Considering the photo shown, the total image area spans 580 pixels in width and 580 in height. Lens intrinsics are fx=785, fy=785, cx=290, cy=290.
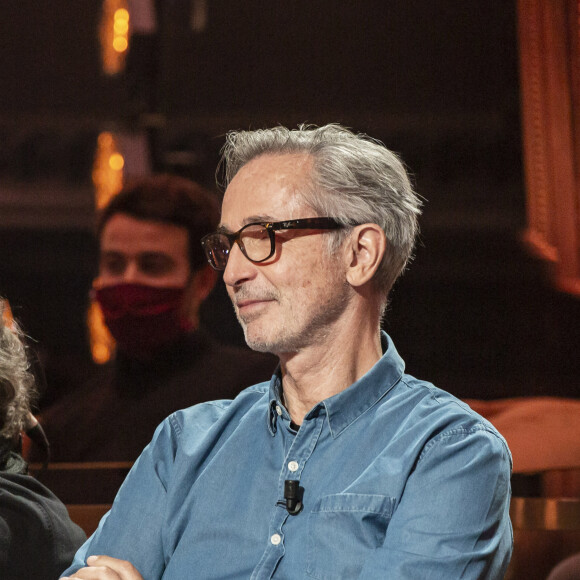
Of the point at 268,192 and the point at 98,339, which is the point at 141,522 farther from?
the point at 98,339

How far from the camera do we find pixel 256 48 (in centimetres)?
244

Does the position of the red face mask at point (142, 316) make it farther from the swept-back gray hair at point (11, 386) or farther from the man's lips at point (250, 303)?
the man's lips at point (250, 303)

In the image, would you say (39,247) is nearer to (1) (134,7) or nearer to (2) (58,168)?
(2) (58,168)

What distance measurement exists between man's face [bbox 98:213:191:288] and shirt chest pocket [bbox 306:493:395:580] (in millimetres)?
1230

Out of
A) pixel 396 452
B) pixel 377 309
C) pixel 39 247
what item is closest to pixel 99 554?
pixel 396 452

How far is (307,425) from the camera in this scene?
4.79 feet

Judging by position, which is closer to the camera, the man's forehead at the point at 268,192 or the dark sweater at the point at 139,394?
the man's forehead at the point at 268,192

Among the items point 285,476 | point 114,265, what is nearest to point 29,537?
point 285,476

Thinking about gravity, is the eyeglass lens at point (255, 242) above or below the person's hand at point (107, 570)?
above

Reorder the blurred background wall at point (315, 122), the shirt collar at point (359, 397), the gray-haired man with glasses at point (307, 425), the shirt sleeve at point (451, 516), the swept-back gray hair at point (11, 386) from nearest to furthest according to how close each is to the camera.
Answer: the shirt sleeve at point (451, 516) → the gray-haired man with glasses at point (307, 425) → the shirt collar at point (359, 397) → the swept-back gray hair at point (11, 386) → the blurred background wall at point (315, 122)

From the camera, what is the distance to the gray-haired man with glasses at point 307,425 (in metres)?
1.30

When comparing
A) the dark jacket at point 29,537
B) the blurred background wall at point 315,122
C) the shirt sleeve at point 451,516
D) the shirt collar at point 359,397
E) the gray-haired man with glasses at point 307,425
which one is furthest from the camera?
the blurred background wall at point 315,122

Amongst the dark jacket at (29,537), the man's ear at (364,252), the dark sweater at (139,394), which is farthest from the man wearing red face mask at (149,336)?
the man's ear at (364,252)

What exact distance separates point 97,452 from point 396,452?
1310 millimetres
